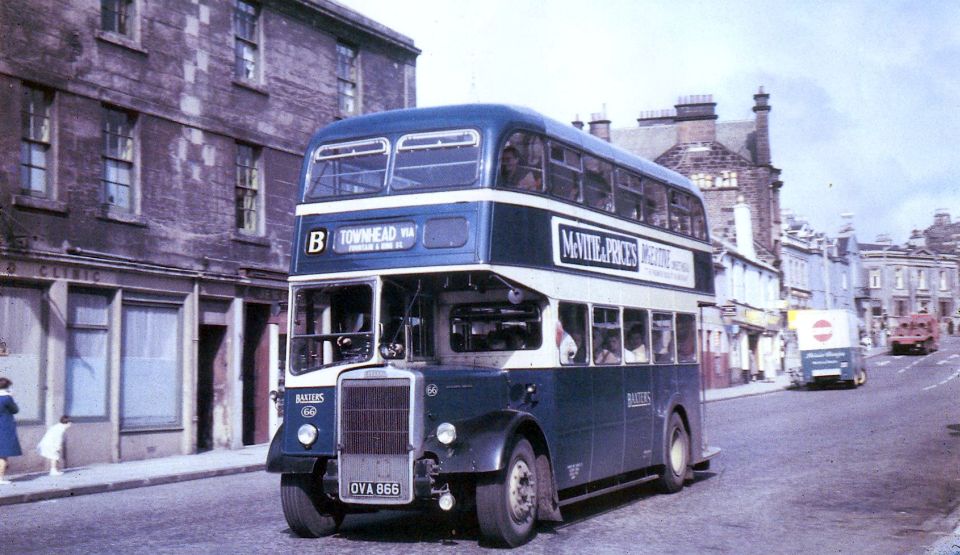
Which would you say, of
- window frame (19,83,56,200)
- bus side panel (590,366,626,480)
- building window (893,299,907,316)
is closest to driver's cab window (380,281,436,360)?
bus side panel (590,366,626,480)

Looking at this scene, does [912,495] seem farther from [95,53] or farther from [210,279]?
[95,53]

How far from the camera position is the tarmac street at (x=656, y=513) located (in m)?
9.52

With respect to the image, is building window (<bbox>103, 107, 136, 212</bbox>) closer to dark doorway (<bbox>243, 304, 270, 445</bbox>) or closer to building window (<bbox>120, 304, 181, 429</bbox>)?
building window (<bbox>120, 304, 181, 429</bbox>)

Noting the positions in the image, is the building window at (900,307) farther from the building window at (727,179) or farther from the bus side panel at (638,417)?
the bus side panel at (638,417)

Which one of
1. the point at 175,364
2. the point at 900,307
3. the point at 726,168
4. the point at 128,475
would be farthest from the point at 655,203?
the point at 900,307

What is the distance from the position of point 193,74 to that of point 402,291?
13.6 meters

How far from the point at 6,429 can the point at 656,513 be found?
1006 cm

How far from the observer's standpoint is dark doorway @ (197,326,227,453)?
22.2m

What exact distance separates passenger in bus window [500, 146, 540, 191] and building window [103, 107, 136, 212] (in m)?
11.9

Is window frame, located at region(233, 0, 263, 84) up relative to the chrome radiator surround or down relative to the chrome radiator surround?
up

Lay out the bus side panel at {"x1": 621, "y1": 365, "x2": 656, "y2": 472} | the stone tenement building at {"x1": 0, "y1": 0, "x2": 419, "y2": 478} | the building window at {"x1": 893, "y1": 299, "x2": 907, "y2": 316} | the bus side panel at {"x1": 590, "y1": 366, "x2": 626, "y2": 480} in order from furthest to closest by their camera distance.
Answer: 1. the building window at {"x1": 893, "y1": 299, "x2": 907, "y2": 316}
2. the stone tenement building at {"x1": 0, "y1": 0, "x2": 419, "y2": 478}
3. the bus side panel at {"x1": 621, "y1": 365, "x2": 656, "y2": 472}
4. the bus side panel at {"x1": 590, "y1": 366, "x2": 626, "y2": 480}

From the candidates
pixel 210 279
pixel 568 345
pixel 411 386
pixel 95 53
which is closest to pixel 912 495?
pixel 568 345

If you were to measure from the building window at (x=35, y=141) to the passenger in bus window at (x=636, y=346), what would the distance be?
11.4 m

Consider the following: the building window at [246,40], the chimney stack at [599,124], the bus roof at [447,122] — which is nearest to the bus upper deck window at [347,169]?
the bus roof at [447,122]
